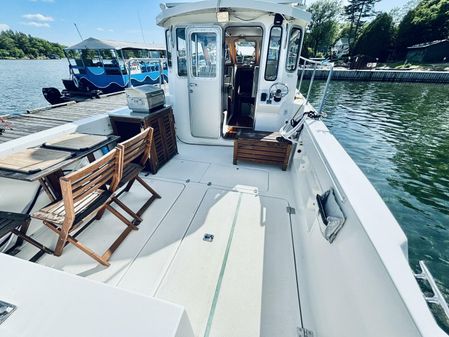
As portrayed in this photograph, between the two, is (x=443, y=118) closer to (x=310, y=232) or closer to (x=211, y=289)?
(x=310, y=232)

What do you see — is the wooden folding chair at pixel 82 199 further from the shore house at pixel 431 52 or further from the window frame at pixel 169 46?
the shore house at pixel 431 52

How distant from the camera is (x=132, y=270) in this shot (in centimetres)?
144

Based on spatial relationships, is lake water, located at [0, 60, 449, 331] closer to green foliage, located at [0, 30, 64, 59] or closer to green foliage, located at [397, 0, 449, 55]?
green foliage, located at [397, 0, 449, 55]

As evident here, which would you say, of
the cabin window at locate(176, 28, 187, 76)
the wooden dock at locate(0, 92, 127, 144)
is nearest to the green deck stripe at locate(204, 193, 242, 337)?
the cabin window at locate(176, 28, 187, 76)

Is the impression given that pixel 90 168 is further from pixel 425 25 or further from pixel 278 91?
pixel 425 25

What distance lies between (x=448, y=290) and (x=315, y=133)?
2279 mm

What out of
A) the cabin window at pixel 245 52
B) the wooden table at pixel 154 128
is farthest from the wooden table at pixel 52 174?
the cabin window at pixel 245 52

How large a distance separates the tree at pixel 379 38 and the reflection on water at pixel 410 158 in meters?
16.2

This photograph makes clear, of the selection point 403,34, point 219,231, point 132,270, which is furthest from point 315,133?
point 403,34

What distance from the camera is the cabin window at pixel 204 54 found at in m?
2.65

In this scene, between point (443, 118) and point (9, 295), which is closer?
point (9, 295)

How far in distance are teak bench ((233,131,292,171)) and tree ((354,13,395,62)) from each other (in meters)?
29.2

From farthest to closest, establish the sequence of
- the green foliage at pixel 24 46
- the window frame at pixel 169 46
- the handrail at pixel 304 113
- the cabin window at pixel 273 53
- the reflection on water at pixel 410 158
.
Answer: the green foliage at pixel 24 46
the reflection on water at pixel 410 158
the window frame at pixel 169 46
the cabin window at pixel 273 53
the handrail at pixel 304 113

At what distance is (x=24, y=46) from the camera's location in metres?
48.5
